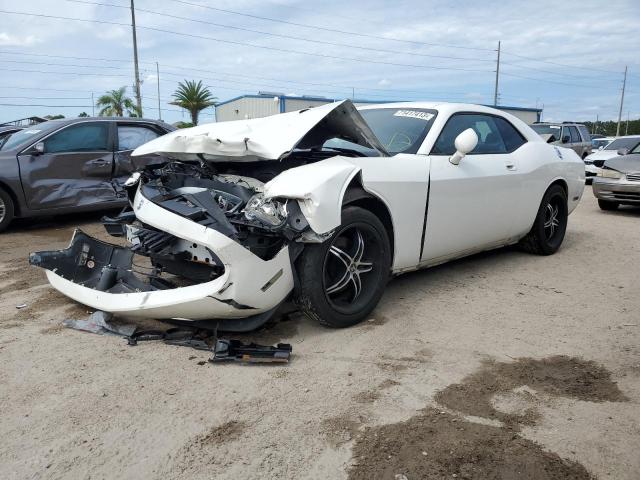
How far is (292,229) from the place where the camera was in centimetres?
315

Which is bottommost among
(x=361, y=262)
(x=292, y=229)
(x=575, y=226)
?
(x=575, y=226)

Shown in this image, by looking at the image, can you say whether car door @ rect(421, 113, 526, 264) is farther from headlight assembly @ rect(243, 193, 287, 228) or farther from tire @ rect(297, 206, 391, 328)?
headlight assembly @ rect(243, 193, 287, 228)

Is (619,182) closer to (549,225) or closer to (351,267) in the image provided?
(549,225)

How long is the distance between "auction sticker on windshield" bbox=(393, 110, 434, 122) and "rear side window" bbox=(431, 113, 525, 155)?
0.17 m

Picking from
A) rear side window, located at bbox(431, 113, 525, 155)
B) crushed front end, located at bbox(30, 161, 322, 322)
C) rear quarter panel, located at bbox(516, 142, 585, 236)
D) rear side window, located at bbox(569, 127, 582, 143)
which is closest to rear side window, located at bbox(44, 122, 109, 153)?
crushed front end, located at bbox(30, 161, 322, 322)

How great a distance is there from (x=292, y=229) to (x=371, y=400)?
3.51 ft

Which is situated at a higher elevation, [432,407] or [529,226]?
[529,226]

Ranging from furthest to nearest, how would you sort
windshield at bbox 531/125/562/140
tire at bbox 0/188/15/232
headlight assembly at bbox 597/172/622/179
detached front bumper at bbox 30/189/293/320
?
windshield at bbox 531/125/562/140, headlight assembly at bbox 597/172/622/179, tire at bbox 0/188/15/232, detached front bumper at bbox 30/189/293/320

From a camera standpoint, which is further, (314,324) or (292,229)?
(314,324)

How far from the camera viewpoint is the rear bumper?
30.7ft

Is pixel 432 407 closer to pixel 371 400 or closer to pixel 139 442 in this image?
pixel 371 400

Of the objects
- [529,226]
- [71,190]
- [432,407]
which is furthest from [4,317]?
[529,226]

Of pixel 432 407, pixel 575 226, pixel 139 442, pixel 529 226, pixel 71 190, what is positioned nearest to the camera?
pixel 139 442

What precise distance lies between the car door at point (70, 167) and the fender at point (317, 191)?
505cm
